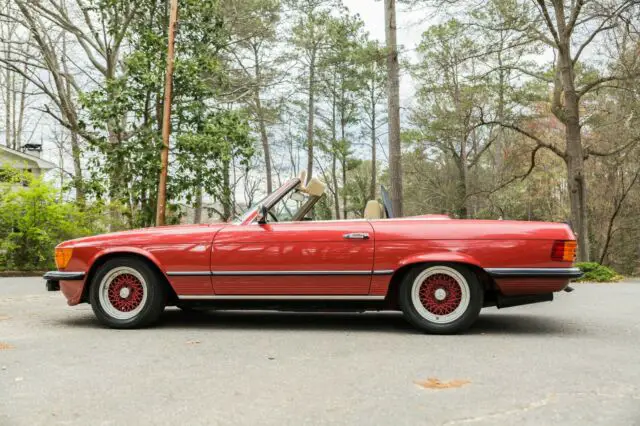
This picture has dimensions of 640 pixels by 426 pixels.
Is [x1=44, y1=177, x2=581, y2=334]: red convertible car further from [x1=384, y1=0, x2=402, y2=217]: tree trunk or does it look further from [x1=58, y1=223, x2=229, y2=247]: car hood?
[x1=384, y1=0, x2=402, y2=217]: tree trunk

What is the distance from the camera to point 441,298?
17.3 ft

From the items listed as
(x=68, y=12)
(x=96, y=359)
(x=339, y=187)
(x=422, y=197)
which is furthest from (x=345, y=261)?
(x=339, y=187)

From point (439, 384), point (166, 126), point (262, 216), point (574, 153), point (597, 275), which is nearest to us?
point (439, 384)

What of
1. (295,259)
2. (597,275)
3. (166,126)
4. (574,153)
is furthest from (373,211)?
(574,153)

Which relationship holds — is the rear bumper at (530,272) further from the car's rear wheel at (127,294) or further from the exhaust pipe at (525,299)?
the car's rear wheel at (127,294)

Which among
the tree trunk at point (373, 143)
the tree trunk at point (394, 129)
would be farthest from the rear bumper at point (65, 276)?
the tree trunk at point (373, 143)

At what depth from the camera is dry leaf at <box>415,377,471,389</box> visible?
11.4ft

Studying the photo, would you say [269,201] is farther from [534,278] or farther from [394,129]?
[394,129]

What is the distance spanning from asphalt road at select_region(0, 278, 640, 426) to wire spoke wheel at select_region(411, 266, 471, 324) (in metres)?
0.21

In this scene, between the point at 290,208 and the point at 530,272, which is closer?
the point at 530,272

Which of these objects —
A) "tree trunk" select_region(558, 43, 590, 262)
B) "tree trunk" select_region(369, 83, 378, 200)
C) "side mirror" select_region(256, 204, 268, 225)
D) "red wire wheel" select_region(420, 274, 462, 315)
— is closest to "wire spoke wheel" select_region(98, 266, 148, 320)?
"side mirror" select_region(256, 204, 268, 225)

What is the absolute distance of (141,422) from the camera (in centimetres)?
286

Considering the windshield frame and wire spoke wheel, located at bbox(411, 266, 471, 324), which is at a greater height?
the windshield frame

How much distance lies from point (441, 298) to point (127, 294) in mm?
2888
